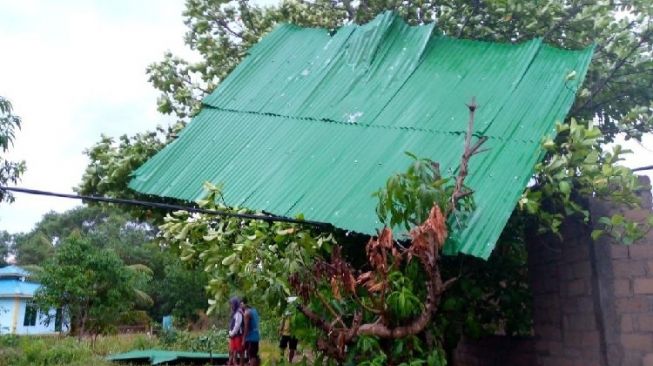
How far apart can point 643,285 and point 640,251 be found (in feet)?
0.80

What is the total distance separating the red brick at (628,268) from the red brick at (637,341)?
423mm

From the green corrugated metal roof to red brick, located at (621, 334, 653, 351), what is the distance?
1.34 m

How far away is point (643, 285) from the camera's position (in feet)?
14.4

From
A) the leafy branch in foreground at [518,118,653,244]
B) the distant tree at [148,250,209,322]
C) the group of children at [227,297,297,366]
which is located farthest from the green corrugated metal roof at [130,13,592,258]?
the distant tree at [148,250,209,322]

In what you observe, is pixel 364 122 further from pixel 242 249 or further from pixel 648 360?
pixel 648 360

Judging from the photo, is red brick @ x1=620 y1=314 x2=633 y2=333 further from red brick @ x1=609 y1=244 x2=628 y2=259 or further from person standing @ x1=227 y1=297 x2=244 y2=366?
person standing @ x1=227 y1=297 x2=244 y2=366

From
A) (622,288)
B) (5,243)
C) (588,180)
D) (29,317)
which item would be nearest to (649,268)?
(622,288)

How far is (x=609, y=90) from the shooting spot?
296 inches

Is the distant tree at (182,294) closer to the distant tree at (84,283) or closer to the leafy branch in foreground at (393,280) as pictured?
the distant tree at (84,283)

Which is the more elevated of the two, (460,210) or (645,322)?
(460,210)

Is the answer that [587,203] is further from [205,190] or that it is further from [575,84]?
[205,190]

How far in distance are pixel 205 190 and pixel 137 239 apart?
99.8 feet

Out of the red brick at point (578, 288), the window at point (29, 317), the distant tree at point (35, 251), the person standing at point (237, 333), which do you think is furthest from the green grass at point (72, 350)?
the distant tree at point (35, 251)

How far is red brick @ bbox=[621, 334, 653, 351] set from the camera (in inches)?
169
